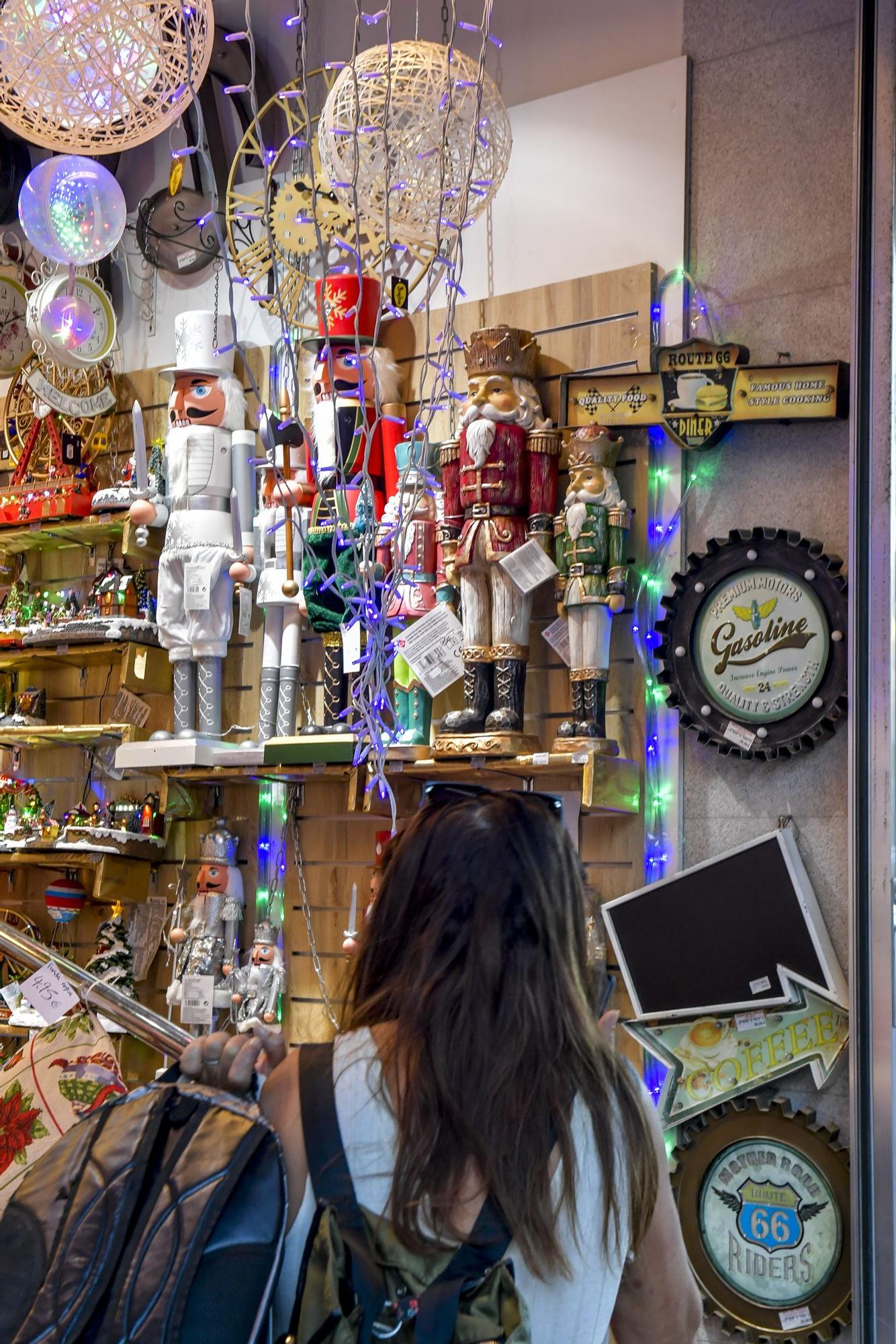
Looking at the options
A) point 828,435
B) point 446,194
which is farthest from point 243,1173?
point 828,435

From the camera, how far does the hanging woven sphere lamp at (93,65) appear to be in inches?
108

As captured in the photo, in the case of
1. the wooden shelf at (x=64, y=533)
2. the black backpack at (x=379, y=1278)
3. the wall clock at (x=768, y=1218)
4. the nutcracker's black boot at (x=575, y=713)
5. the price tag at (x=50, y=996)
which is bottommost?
the wall clock at (x=768, y=1218)

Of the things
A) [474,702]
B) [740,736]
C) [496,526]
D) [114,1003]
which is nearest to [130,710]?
[474,702]

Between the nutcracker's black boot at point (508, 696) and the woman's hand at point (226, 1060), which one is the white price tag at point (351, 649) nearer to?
the nutcracker's black boot at point (508, 696)

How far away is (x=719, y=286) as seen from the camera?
3605 millimetres

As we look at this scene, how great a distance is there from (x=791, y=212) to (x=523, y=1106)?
116 inches

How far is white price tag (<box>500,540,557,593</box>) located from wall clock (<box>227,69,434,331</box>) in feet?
2.75

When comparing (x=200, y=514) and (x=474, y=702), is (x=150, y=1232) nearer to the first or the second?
(x=474, y=702)

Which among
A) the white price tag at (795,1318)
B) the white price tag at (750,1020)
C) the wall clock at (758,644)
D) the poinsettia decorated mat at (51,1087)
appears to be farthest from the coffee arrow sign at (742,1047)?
the poinsettia decorated mat at (51,1087)

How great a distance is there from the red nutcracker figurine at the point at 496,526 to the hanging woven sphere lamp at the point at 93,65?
1084mm

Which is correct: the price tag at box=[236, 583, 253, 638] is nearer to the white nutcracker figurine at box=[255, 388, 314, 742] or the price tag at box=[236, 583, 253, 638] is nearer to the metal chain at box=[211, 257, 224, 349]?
the white nutcracker figurine at box=[255, 388, 314, 742]

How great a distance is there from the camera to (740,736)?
3.35 metres

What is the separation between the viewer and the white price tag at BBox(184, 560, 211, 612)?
4.18m

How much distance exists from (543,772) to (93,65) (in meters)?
1.89
